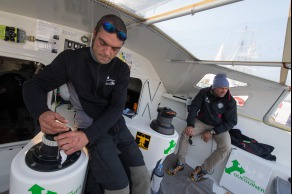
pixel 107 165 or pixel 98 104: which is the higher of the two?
pixel 98 104

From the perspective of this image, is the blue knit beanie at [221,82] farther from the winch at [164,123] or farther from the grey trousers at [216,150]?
the winch at [164,123]

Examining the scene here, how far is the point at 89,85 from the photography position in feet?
4.28

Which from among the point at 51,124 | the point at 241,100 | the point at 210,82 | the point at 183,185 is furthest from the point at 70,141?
the point at 241,100

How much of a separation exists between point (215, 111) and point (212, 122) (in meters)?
0.19

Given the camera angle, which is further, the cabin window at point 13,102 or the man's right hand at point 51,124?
the cabin window at point 13,102

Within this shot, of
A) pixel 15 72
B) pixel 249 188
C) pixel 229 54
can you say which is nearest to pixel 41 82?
pixel 15 72

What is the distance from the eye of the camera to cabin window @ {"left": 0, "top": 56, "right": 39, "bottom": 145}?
7.29ft

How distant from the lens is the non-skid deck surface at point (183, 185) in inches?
89.1

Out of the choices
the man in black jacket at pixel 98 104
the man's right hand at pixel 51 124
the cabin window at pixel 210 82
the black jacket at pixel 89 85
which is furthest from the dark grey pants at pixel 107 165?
the cabin window at pixel 210 82

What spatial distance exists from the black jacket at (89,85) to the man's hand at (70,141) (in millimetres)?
55

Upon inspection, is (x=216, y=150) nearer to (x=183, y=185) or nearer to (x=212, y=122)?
(x=212, y=122)

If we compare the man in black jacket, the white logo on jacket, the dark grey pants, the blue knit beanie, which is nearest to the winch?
the man in black jacket

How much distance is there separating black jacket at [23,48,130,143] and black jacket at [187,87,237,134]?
1778 millimetres

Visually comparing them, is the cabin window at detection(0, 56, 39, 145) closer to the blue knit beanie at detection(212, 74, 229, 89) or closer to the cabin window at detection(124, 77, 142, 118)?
the cabin window at detection(124, 77, 142, 118)
